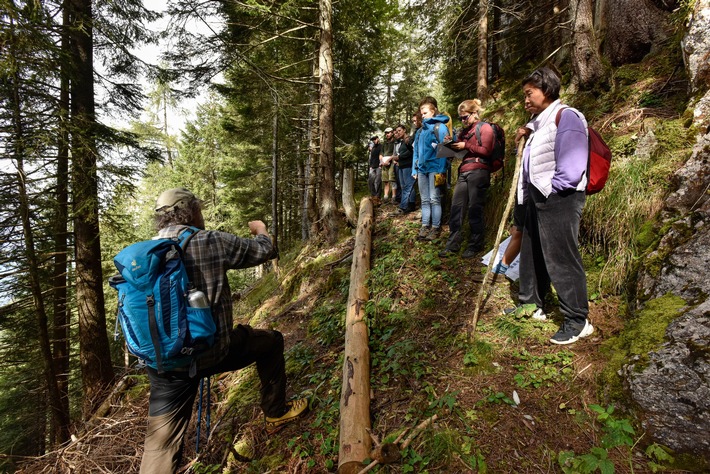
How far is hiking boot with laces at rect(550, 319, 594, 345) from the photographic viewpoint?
9.04 feet

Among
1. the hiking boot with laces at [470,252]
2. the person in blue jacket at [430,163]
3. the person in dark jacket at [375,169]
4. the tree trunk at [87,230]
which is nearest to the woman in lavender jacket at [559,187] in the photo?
the hiking boot with laces at [470,252]

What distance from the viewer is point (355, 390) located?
2.87 meters

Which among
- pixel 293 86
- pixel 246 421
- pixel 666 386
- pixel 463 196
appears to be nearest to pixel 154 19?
pixel 293 86

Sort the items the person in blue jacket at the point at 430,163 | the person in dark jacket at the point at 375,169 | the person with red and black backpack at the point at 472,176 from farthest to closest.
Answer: the person in dark jacket at the point at 375,169 < the person in blue jacket at the point at 430,163 < the person with red and black backpack at the point at 472,176

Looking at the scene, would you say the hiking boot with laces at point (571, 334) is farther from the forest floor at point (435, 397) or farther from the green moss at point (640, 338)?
the green moss at point (640, 338)

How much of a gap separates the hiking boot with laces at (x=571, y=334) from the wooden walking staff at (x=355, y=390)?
6.03 ft

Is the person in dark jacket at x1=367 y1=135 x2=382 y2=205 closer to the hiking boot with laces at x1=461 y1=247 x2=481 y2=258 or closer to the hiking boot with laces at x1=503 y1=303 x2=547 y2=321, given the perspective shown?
the hiking boot with laces at x1=461 y1=247 x2=481 y2=258

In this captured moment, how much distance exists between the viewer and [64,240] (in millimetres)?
7340

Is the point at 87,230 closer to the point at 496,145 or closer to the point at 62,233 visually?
the point at 62,233

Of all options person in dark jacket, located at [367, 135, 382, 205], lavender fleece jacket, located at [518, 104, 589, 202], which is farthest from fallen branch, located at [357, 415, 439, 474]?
person in dark jacket, located at [367, 135, 382, 205]

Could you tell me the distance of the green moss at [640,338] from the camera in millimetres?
2232

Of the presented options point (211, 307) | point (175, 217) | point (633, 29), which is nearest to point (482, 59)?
point (633, 29)

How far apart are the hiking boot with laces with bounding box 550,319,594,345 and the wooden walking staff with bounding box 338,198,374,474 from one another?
1.84 m

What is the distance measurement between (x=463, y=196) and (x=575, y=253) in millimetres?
2182
